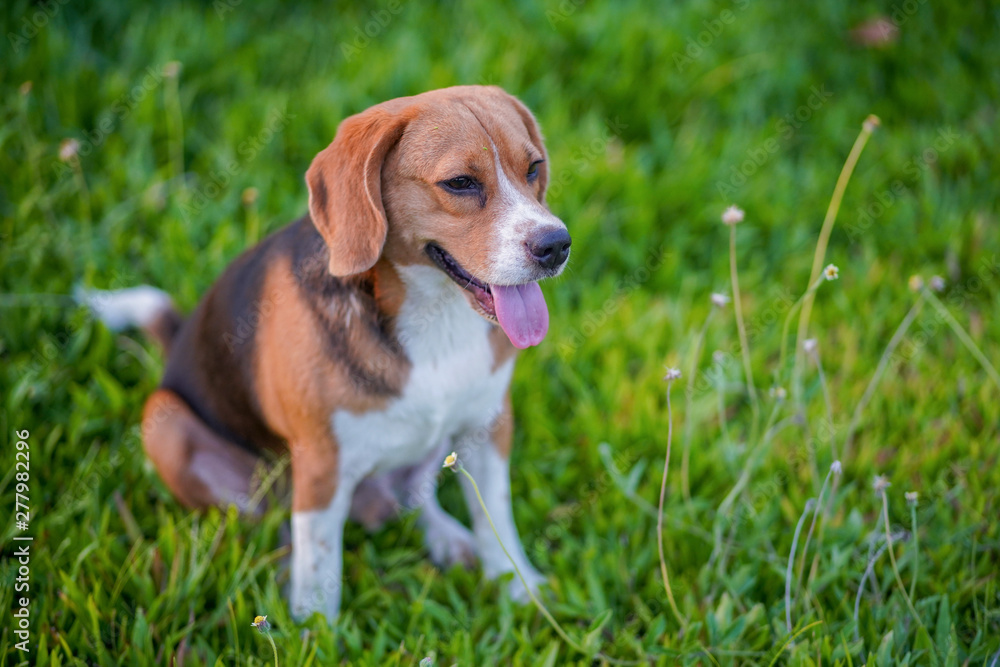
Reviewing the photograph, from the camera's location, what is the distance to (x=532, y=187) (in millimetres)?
2809

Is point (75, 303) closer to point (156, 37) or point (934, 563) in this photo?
point (156, 37)

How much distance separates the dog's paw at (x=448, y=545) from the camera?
3533 mm

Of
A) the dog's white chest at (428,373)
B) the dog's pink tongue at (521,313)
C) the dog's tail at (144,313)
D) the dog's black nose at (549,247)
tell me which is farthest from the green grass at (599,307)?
the dog's black nose at (549,247)

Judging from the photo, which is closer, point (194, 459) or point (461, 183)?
point (461, 183)

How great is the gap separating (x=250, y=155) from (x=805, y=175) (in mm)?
3506

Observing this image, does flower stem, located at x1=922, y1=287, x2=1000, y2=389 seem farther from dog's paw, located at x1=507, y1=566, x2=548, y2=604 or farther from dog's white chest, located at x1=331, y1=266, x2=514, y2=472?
dog's paw, located at x1=507, y1=566, x2=548, y2=604

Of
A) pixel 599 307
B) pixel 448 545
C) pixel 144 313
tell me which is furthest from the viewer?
pixel 599 307

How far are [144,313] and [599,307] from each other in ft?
7.55

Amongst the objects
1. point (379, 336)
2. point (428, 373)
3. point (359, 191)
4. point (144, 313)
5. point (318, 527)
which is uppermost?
point (359, 191)

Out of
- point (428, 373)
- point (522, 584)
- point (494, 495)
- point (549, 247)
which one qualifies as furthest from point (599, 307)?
point (549, 247)

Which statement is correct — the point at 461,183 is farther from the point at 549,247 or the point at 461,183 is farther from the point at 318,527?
the point at 318,527

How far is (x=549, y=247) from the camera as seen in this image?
2525 millimetres

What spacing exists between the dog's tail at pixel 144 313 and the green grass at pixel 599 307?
20 centimetres

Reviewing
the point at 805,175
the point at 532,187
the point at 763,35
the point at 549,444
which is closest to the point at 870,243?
the point at 805,175
